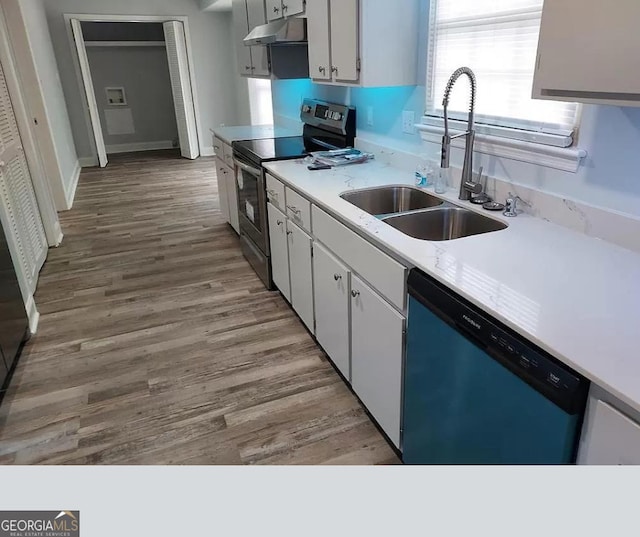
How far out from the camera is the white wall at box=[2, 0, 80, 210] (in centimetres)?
439

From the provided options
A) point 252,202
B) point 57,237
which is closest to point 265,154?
point 252,202

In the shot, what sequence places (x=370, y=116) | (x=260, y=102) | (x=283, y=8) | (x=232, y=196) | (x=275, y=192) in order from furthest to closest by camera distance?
Answer: 1. (x=260, y=102)
2. (x=232, y=196)
3. (x=283, y=8)
4. (x=370, y=116)
5. (x=275, y=192)

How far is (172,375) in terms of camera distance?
7.93 ft

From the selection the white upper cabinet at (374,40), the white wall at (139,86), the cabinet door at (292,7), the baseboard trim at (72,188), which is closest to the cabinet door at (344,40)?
the white upper cabinet at (374,40)

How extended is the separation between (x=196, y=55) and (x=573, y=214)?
7.76 metres

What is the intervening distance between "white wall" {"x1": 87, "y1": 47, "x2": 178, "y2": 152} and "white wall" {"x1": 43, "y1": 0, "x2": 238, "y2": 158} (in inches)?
53.3

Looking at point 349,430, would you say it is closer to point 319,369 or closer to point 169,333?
point 319,369

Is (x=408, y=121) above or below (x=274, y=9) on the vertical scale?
below

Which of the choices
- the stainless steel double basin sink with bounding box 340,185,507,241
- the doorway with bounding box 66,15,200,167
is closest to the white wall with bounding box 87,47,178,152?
the doorway with bounding box 66,15,200,167

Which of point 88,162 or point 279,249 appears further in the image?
point 88,162

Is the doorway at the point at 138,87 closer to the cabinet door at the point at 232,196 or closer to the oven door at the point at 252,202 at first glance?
the cabinet door at the point at 232,196

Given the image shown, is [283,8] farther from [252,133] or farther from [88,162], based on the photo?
[88,162]

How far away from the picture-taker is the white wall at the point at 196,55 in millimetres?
7035

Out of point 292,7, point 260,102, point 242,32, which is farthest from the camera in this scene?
point 260,102
